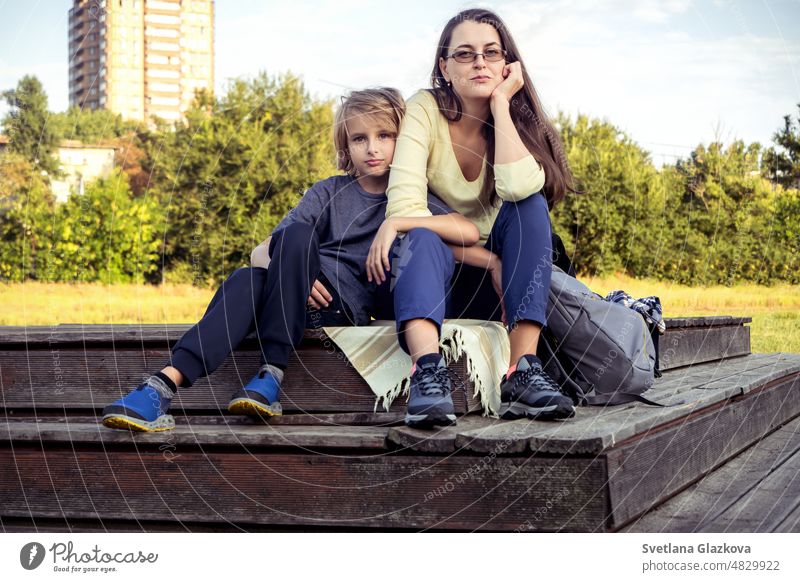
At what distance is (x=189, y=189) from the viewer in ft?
30.6

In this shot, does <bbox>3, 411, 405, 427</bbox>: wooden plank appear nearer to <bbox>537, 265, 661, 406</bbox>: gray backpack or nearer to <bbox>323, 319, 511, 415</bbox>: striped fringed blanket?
<bbox>323, 319, 511, 415</bbox>: striped fringed blanket

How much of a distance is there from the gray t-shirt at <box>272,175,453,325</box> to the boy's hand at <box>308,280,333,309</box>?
0.05 meters

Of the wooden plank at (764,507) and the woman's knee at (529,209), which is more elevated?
the woman's knee at (529,209)

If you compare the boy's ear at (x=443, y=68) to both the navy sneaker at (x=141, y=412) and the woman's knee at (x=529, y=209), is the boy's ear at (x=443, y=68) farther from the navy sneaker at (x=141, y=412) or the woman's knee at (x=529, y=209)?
the navy sneaker at (x=141, y=412)

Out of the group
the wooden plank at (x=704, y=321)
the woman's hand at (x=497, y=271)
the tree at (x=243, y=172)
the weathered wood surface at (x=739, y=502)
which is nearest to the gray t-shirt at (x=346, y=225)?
the woman's hand at (x=497, y=271)

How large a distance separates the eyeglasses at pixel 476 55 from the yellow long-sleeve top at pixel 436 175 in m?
0.13

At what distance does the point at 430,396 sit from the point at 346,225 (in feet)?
→ 2.49

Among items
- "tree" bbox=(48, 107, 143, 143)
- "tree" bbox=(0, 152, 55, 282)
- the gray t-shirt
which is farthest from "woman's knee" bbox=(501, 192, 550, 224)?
"tree" bbox=(48, 107, 143, 143)

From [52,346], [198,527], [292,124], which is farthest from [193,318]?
[198,527]

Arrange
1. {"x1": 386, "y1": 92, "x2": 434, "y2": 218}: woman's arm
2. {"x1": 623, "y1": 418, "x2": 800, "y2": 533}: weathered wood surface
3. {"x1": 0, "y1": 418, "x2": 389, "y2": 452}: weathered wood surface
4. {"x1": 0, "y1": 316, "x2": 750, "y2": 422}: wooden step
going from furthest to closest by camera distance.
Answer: {"x1": 386, "y1": 92, "x2": 434, "y2": 218}: woman's arm < {"x1": 0, "y1": 316, "x2": 750, "y2": 422}: wooden step < {"x1": 623, "y1": 418, "x2": 800, "y2": 533}: weathered wood surface < {"x1": 0, "y1": 418, "x2": 389, "y2": 452}: weathered wood surface

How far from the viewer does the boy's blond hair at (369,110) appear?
2635 millimetres

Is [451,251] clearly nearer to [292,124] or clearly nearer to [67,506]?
[67,506]

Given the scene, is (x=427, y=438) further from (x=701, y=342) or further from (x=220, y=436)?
(x=701, y=342)

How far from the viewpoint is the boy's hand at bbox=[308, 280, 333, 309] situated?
96.5 inches
